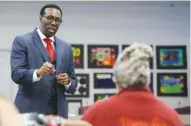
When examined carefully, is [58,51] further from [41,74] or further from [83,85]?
[83,85]

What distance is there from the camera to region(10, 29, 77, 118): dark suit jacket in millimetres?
2279

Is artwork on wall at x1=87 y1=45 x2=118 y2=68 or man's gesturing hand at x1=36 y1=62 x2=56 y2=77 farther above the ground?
artwork on wall at x1=87 y1=45 x2=118 y2=68

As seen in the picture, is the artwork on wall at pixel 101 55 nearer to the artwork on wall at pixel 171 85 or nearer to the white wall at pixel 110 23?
the white wall at pixel 110 23

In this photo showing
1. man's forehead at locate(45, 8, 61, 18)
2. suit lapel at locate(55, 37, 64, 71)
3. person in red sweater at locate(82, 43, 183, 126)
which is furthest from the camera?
man's forehead at locate(45, 8, 61, 18)

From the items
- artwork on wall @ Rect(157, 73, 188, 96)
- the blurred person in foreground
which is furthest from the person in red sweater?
artwork on wall @ Rect(157, 73, 188, 96)

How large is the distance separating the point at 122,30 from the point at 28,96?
3.56 metres

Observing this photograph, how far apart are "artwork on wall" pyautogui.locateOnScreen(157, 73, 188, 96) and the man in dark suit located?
341 cm

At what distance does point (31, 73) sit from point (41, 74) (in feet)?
0.20

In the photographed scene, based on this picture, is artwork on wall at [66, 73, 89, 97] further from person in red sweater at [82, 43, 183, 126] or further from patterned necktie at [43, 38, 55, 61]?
person in red sweater at [82, 43, 183, 126]

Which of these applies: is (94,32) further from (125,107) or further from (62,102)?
(125,107)

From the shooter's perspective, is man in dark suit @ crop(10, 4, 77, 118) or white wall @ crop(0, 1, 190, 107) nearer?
man in dark suit @ crop(10, 4, 77, 118)

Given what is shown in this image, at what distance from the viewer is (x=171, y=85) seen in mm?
5691

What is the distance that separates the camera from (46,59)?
7.70 feet

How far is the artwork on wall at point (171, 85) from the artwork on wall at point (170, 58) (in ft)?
0.51
